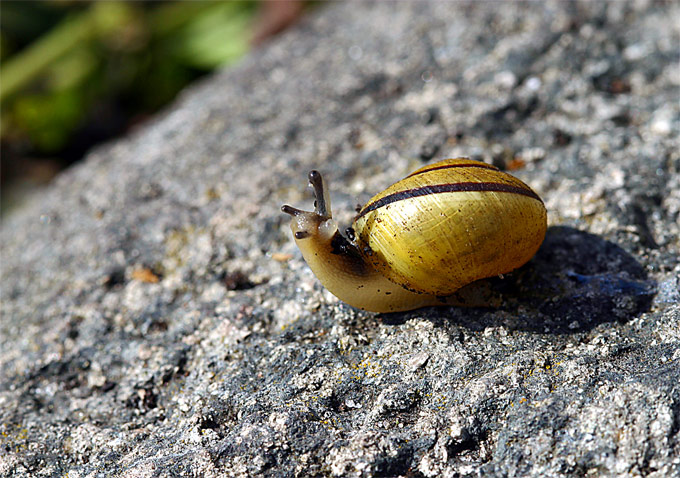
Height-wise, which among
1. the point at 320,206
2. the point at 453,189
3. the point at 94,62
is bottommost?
the point at 453,189

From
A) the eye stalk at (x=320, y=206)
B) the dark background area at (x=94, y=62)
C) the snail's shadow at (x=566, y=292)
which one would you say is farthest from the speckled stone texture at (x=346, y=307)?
the dark background area at (x=94, y=62)

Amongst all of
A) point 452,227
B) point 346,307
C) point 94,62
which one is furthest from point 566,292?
point 94,62

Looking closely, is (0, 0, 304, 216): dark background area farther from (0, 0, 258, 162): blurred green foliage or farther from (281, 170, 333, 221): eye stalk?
(281, 170, 333, 221): eye stalk

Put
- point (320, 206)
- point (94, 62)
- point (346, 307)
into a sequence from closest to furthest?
1. point (320, 206)
2. point (346, 307)
3. point (94, 62)

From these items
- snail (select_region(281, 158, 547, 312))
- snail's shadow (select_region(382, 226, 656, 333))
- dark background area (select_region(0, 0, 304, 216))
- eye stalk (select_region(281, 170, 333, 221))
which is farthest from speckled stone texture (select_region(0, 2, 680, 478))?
dark background area (select_region(0, 0, 304, 216))

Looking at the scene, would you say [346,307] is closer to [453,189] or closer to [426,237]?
[426,237]

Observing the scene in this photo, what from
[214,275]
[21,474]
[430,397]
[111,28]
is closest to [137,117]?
[111,28]

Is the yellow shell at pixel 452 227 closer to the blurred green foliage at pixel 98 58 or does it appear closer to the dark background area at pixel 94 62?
the dark background area at pixel 94 62

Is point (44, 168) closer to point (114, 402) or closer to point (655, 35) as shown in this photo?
point (114, 402)
